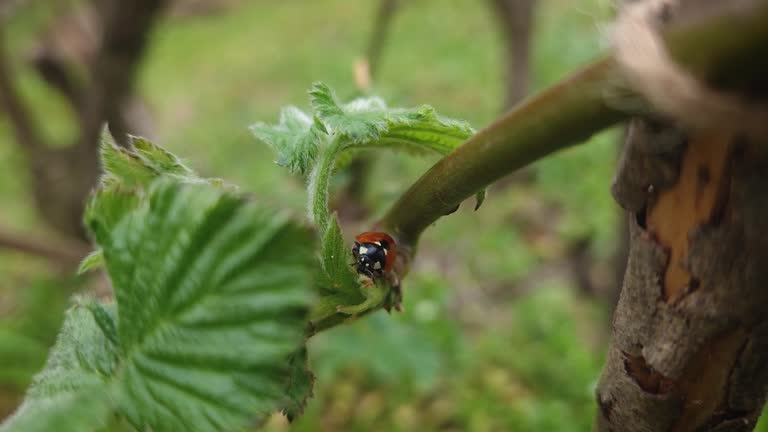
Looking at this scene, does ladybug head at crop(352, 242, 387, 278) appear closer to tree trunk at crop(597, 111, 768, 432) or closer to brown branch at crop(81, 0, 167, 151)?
tree trunk at crop(597, 111, 768, 432)

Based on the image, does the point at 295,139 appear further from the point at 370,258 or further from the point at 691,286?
the point at 691,286

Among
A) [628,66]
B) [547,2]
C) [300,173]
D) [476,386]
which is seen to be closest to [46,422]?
[300,173]

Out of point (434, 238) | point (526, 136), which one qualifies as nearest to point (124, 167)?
point (526, 136)

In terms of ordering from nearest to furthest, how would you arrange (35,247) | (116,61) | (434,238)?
(35,247) < (116,61) < (434,238)

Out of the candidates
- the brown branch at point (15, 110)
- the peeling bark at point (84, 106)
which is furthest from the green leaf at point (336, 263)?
the brown branch at point (15, 110)

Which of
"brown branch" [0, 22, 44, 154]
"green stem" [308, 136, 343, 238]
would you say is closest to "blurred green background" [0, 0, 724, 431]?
"green stem" [308, 136, 343, 238]

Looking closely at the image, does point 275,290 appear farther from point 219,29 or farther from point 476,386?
point 219,29
